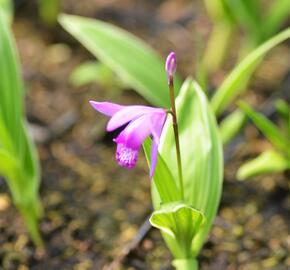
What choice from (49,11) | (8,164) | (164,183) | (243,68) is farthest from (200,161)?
(49,11)

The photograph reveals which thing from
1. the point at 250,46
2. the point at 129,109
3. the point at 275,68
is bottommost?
the point at 275,68

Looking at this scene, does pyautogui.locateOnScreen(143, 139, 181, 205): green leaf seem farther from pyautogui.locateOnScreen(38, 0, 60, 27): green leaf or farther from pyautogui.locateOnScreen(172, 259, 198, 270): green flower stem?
pyautogui.locateOnScreen(38, 0, 60, 27): green leaf

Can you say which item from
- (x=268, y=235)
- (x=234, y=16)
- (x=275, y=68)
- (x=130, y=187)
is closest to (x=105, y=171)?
(x=130, y=187)

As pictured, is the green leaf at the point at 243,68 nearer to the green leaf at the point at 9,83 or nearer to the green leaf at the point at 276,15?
the green leaf at the point at 276,15

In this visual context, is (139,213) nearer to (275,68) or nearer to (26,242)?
(26,242)

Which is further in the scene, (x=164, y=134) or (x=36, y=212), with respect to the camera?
(x=36, y=212)

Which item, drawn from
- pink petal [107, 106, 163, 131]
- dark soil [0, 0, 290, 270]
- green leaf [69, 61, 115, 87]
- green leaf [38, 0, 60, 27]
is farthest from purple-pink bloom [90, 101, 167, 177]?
green leaf [38, 0, 60, 27]
